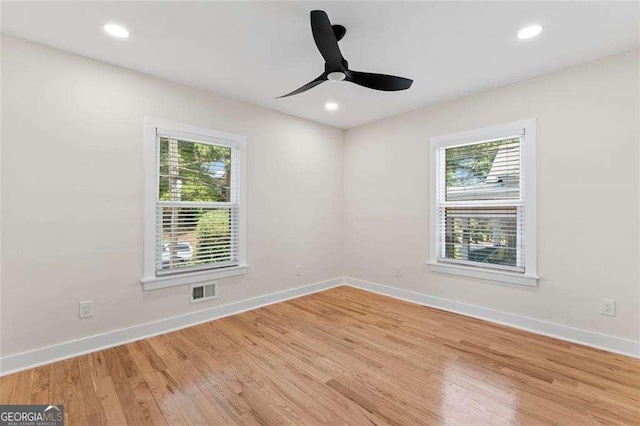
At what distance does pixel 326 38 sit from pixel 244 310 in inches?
121

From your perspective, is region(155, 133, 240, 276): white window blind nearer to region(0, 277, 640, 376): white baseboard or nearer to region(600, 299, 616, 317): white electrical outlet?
region(0, 277, 640, 376): white baseboard

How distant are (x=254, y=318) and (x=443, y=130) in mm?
3246

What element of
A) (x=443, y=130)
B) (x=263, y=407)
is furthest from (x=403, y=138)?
(x=263, y=407)

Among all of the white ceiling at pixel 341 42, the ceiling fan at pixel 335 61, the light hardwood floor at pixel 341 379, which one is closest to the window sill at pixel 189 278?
the light hardwood floor at pixel 341 379

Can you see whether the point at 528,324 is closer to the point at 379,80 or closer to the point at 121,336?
the point at 379,80

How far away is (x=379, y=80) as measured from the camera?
2387mm

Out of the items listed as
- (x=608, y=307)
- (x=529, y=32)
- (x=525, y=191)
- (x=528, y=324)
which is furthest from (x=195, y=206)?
(x=608, y=307)

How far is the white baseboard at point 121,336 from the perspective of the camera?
2326mm

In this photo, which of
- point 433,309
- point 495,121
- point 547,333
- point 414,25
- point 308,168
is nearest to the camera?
point 414,25

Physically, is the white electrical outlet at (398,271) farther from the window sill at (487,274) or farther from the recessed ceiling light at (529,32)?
the recessed ceiling light at (529,32)

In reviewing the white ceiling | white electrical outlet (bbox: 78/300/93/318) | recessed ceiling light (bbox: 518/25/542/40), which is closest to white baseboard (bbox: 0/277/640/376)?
white electrical outlet (bbox: 78/300/93/318)

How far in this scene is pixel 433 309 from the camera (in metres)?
3.71

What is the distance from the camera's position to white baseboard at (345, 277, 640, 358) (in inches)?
102

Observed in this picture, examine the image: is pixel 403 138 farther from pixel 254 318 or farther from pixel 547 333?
pixel 254 318
